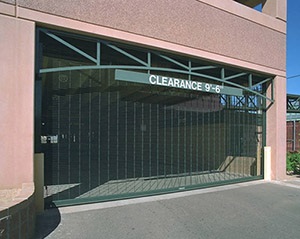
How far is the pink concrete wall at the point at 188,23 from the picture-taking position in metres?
5.55

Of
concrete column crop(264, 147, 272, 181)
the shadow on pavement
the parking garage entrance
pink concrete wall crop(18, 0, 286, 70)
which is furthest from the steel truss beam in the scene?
the shadow on pavement

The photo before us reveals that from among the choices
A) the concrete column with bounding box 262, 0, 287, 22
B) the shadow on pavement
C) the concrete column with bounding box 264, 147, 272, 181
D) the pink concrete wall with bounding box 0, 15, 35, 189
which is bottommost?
the shadow on pavement

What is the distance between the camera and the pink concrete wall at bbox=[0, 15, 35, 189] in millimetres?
4734

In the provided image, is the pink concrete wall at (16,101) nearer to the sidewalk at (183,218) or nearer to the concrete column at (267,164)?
the sidewalk at (183,218)

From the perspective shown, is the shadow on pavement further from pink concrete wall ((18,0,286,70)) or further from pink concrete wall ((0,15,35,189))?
pink concrete wall ((18,0,286,70))

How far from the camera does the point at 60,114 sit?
19.9 ft

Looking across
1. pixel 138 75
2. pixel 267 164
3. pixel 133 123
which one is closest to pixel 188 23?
pixel 138 75

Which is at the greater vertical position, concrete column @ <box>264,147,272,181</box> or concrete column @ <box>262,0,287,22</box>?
concrete column @ <box>262,0,287,22</box>

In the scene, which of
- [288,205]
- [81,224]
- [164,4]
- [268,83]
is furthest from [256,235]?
[268,83]

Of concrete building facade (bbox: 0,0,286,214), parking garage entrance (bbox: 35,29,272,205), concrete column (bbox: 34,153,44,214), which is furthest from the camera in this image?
parking garage entrance (bbox: 35,29,272,205)

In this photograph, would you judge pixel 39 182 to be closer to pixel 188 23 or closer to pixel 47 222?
pixel 47 222

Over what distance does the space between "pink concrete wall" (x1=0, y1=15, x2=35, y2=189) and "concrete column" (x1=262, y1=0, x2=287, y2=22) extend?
326 inches

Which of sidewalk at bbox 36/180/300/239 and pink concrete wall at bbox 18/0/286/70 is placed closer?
sidewalk at bbox 36/180/300/239

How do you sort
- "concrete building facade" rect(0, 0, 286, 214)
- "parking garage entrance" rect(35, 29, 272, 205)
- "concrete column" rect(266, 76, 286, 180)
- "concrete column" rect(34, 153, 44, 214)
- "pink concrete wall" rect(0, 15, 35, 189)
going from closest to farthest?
"pink concrete wall" rect(0, 15, 35, 189) < "concrete building facade" rect(0, 0, 286, 214) < "concrete column" rect(34, 153, 44, 214) < "parking garage entrance" rect(35, 29, 272, 205) < "concrete column" rect(266, 76, 286, 180)
